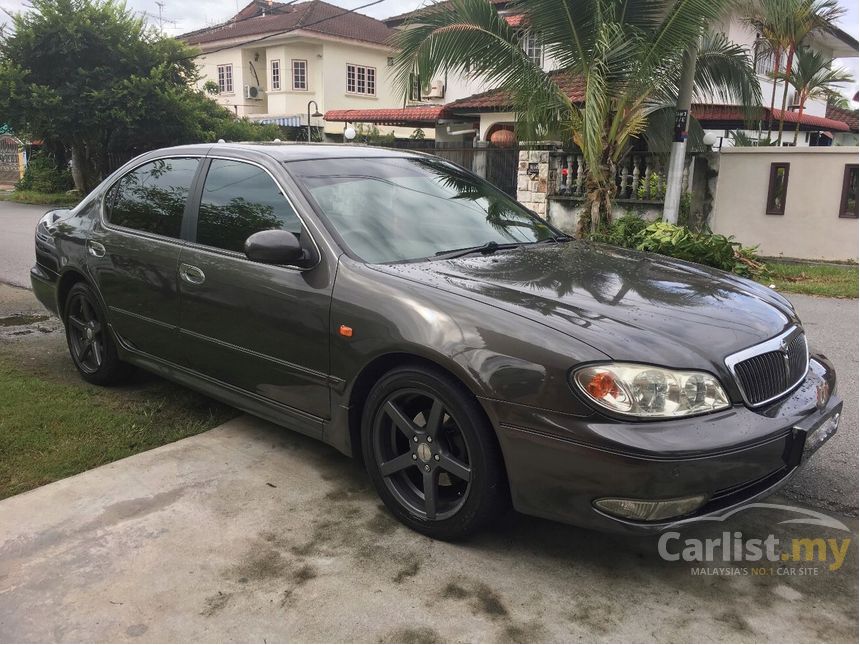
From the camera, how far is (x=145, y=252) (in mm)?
4230

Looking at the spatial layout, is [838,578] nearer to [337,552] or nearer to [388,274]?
[337,552]

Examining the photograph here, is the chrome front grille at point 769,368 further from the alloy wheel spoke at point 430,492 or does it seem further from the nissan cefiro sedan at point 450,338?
the alloy wheel spoke at point 430,492

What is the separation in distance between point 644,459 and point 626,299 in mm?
802

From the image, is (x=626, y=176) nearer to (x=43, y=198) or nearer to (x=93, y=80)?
(x=93, y=80)

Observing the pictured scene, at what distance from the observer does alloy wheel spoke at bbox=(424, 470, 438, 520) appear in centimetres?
299

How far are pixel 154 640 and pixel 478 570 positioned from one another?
3.91 ft

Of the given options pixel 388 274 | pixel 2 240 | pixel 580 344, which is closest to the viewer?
pixel 580 344

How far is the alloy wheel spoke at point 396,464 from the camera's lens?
3.07 metres

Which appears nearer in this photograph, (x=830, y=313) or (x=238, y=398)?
A: (x=238, y=398)

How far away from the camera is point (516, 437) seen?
104 inches

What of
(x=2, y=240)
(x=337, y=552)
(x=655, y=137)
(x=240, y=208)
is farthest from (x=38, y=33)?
(x=337, y=552)

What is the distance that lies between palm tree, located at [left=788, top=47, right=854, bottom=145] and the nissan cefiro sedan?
1681 centimetres

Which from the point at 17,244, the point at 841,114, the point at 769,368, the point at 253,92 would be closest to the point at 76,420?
the point at 769,368

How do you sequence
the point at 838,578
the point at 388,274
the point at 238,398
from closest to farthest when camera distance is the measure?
the point at 838,578
the point at 388,274
the point at 238,398
